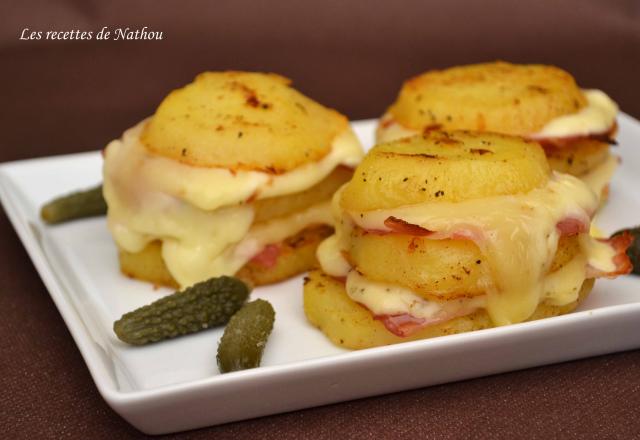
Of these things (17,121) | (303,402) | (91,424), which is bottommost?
(17,121)

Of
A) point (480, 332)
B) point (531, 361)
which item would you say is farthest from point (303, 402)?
point (531, 361)

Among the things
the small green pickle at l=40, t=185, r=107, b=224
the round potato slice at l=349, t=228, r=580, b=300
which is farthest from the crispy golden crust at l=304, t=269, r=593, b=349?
the small green pickle at l=40, t=185, r=107, b=224

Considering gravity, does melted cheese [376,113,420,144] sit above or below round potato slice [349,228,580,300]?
below

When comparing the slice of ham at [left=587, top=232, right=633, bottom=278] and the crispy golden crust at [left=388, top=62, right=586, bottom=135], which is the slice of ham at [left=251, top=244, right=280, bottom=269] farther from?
the slice of ham at [left=587, top=232, right=633, bottom=278]

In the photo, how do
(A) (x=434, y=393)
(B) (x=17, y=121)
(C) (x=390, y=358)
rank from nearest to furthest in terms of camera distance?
(C) (x=390, y=358)
(A) (x=434, y=393)
(B) (x=17, y=121)

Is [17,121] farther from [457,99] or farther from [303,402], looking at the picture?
[303,402]

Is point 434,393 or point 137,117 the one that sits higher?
point 434,393
